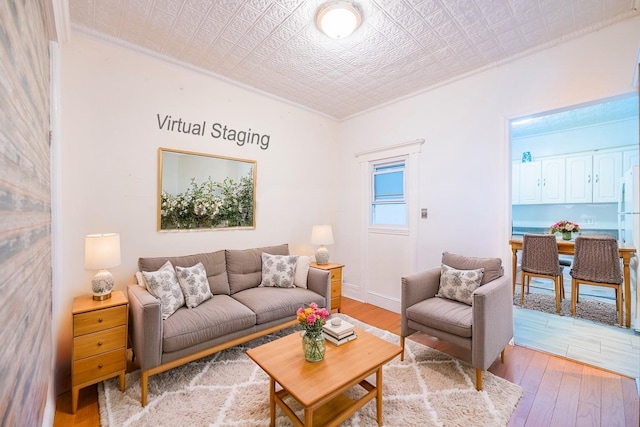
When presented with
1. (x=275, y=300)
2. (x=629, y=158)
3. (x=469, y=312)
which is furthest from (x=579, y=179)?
(x=275, y=300)

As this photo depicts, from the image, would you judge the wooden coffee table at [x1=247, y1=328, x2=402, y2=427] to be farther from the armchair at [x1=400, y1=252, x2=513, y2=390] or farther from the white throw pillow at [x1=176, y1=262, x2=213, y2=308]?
the white throw pillow at [x1=176, y1=262, x2=213, y2=308]

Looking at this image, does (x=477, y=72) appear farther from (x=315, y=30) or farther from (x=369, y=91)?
(x=315, y=30)

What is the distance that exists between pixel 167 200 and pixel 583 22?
3933 millimetres

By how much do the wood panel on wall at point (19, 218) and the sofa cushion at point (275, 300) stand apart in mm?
1532

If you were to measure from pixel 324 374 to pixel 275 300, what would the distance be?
119 centimetres

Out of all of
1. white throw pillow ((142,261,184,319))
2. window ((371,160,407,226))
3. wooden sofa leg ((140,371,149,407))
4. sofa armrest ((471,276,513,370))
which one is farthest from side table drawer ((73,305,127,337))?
window ((371,160,407,226))

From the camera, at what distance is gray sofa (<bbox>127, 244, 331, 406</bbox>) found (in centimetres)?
197

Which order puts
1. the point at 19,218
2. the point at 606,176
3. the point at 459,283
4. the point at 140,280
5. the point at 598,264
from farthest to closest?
1. the point at 606,176
2. the point at 598,264
3. the point at 459,283
4. the point at 140,280
5. the point at 19,218

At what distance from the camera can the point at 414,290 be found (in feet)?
8.46

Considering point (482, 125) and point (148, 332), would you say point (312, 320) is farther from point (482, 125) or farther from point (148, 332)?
point (482, 125)

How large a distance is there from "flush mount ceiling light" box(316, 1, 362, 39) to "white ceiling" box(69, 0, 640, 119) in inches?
2.5

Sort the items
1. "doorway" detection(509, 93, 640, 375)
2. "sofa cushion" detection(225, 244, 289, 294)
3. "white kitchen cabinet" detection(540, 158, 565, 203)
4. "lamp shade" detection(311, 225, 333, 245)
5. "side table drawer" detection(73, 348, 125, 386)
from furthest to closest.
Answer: "white kitchen cabinet" detection(540, 158, 565, 203), "doorway" detection(509, 93, 640, 375), "lamp shade" detection(311, 225, 333, 245), "sofa cushion" detection(225, 244, 289, 294), "side table drawer" detection(73, 348, 125, 386)

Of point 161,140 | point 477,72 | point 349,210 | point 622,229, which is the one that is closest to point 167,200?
point 161,140

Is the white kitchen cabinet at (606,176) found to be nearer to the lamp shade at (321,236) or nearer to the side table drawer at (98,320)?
the lamp shade at (321,236)
